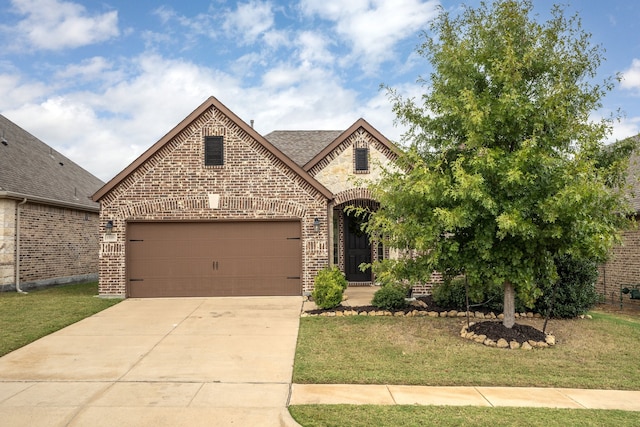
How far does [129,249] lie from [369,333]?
8.11 metres

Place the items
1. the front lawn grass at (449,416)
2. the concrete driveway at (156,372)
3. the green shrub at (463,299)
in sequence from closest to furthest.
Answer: the front lawn grass at (449,416), the concrete driveway at (156,372), the green shrub at (463,299)

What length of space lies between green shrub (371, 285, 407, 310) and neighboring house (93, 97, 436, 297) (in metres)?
2.49

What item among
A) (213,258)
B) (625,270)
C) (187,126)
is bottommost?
(625,270)

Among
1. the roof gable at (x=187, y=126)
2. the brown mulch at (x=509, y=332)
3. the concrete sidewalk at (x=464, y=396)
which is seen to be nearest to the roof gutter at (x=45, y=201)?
the roof gable at (x=187, y=126)

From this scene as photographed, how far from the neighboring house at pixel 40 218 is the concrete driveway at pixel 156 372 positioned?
6.98 meters

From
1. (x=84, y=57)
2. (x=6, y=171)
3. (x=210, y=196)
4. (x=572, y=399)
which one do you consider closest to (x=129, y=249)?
(x=210, y=196)

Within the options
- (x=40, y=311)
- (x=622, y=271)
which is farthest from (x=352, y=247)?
(x=40, y=311)

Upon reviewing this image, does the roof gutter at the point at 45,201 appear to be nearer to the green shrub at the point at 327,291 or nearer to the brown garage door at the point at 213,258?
the brown garage door at the point at 213,258

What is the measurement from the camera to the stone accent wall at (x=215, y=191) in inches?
528

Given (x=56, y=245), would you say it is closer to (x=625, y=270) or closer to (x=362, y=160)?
(x=362, y=160)

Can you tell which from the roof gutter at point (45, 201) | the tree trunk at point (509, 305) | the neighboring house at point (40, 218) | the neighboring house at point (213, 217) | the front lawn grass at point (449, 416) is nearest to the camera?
the front lawn grass at point (449, 416)

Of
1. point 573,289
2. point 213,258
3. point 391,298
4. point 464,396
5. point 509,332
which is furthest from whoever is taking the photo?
point 213,258

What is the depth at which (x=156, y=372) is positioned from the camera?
6785 mm

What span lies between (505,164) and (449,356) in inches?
138
